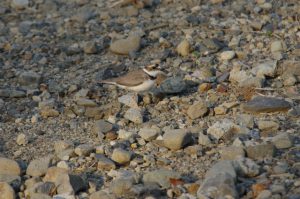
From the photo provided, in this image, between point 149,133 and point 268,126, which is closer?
point 268,126

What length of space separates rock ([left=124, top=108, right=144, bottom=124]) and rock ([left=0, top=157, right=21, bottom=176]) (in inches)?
62.5

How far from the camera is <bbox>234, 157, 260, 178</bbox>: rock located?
17.9 ft

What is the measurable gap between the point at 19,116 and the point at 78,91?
2.98ft

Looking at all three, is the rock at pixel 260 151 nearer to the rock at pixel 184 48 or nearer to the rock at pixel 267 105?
the rock at pixel 267 105

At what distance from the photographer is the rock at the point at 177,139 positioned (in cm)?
621

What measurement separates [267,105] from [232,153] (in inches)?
48.2

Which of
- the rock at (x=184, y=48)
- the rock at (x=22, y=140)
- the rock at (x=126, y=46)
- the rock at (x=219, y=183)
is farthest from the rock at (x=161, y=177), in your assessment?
the rock at (x=126, y=46)

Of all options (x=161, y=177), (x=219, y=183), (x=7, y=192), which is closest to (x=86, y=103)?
(x=7, y=192)

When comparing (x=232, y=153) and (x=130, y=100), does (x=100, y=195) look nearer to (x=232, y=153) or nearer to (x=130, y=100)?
(x=232, y=153)

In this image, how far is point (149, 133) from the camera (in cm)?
662

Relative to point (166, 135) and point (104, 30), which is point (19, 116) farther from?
point (104, 30)

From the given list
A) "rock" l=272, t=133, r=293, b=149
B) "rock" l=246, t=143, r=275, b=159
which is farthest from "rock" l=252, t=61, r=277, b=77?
"rock" l=246, t=143, r=275, b=159

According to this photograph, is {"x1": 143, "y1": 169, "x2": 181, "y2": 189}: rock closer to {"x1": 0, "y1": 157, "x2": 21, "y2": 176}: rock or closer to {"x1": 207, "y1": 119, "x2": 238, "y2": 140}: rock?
{"x1": 207, "y1": 119, "x2": 238, "y2": 140}: rock

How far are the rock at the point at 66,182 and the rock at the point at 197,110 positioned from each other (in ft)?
5.95
